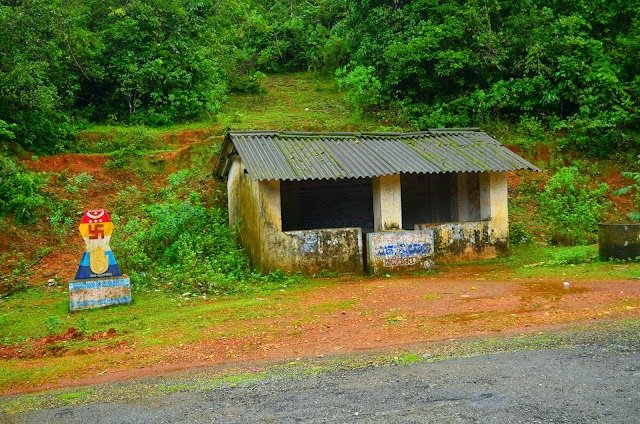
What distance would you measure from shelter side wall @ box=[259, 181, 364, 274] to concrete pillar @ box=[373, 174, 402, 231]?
87cm

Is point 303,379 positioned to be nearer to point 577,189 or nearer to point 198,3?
point 577,189

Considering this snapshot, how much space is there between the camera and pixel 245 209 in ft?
48.3

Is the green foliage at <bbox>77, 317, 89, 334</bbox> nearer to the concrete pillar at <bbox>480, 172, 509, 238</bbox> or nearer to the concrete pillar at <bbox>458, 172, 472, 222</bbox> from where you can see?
the concrete pillar at <bbox>480, 172, 509, 238</bbox>

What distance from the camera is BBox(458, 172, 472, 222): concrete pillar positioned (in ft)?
53.8

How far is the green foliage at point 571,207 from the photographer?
16.9 m

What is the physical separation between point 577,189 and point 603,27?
7161mm

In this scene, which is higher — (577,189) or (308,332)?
(577,189)

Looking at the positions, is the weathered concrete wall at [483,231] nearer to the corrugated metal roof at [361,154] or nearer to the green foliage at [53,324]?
the corrugated metal roof at [361,154]

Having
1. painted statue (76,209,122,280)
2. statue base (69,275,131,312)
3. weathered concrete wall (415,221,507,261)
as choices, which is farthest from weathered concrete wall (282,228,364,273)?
painted statue (76,209,122,280)

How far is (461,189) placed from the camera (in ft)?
54.5

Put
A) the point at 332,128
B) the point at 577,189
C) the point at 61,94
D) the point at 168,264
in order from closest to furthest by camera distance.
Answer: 1. the point at 168,264
2. the point at 577,189
3. the point at 61,94
4. the point at 332,128

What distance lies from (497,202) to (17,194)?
39.9ft

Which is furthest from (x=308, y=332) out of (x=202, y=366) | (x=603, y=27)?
(x=603, y=27)

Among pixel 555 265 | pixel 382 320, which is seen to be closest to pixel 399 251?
pixel 555 265
